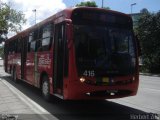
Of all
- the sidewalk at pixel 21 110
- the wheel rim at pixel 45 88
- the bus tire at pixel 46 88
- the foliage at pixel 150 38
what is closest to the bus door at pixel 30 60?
the sidewalk at pixel 21 110

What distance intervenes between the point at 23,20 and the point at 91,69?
2723 cm

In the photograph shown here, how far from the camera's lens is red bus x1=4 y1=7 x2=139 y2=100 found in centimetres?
1017

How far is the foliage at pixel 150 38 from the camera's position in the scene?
129ft

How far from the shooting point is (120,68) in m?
10.7

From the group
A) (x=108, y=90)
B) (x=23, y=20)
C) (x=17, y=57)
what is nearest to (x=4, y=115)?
(x=108, y=90)

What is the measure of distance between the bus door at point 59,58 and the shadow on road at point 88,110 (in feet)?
2.15

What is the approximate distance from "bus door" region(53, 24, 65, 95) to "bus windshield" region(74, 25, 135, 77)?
0.70 metres

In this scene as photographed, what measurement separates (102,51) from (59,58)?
62.4 inches

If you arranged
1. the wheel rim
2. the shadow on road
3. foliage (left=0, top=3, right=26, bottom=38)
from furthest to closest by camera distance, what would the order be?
foliage (left=0, top=3, right=26, bottom=38), the wheel rim, the shadow on road

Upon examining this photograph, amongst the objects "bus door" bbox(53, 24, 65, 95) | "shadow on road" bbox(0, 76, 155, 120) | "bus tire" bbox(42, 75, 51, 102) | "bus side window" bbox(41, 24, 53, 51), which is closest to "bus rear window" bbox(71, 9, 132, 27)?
"bus door" bbox(53, 24, 65, 95)

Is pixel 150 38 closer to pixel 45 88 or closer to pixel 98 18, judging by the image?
pixel 45 88

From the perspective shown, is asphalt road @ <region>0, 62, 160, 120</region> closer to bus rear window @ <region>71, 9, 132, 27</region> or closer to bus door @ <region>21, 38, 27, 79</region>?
bus rear window @ <region>71, 9, 132, 27</region>

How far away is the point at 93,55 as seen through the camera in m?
10.3

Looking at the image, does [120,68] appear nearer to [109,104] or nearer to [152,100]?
[109,104]
